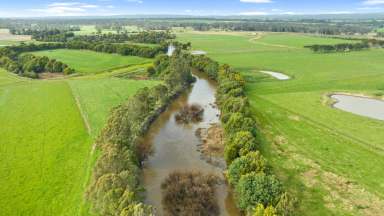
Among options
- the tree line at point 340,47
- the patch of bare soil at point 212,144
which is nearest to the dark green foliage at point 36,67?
the patch of bare soil at point 212,144

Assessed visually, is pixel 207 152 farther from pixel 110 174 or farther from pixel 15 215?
pixel 15 215

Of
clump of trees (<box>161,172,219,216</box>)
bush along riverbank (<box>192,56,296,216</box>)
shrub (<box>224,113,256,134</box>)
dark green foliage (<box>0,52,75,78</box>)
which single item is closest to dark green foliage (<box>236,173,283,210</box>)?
bush along riverbank (<box>192,56,296,216</box>)

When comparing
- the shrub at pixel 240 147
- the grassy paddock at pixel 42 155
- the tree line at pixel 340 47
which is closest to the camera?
the grassy paddock at pixel 42 155

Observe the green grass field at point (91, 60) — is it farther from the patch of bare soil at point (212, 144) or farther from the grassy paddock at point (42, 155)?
the patch of bare soil at point (212, 144)

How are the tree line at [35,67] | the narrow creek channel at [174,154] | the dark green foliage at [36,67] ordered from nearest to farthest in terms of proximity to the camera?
1. the narrow creek channel at [174,154]
2. the tree line at [35,67]
3. the dark green foliage at [36,67]

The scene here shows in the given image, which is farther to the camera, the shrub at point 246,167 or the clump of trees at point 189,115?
the clump of trees at point 189,115

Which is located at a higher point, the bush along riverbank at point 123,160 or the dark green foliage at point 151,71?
the dark green foliage at point 151,71

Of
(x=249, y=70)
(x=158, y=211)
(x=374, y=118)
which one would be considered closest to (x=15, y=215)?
(x=158, y=211)

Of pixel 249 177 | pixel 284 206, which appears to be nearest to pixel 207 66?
pixel 249 177
